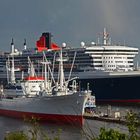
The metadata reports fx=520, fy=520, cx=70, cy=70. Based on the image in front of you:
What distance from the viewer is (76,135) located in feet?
152

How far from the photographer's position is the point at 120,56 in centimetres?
9538

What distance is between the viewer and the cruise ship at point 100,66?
86625 mm

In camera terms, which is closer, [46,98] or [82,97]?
[82,97]

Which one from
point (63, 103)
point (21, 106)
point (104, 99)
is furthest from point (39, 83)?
point (104, 99)

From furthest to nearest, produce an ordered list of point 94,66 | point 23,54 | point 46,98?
point 23,54
point 94,66
point 46,98

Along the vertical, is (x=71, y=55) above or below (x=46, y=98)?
above

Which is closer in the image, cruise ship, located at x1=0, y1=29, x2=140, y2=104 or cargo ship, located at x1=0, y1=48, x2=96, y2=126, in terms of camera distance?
cargo ship, located at x1=0, y1=48, x2=96, y2=126

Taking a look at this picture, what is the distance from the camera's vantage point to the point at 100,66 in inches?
3661

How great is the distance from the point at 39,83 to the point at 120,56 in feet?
94.6

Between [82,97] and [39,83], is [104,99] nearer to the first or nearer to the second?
[39,83]

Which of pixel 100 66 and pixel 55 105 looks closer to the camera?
pixel 55 105

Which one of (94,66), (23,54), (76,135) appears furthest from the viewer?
(23,54)

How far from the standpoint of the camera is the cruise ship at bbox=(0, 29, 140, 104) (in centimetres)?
8662

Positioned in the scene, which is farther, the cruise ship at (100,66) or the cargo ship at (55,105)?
the cruise ship at (100,66)
